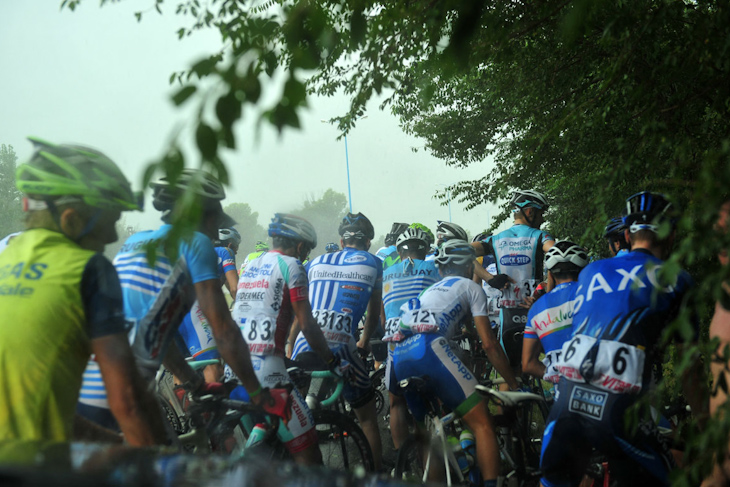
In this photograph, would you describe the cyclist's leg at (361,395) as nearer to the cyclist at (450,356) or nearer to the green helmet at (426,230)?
the cyclist at (450,356)

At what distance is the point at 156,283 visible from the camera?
12.3 ft

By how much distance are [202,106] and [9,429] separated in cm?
146

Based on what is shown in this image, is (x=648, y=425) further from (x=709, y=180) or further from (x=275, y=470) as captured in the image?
(x=275, y=470)

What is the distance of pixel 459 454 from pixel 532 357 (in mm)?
994

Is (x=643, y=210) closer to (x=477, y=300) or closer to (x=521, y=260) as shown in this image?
(x=477, y=300)

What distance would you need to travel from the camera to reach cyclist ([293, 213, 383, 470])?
22.2ft

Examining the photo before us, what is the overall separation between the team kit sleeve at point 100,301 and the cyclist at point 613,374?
2.63m

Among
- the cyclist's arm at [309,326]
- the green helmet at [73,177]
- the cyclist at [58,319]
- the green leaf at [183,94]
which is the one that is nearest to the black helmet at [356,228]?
the cyclist's arm at [309,326]

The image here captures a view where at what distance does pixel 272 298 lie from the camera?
5762 mm

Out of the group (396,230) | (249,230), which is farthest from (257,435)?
(249,230)

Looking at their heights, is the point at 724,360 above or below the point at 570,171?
below

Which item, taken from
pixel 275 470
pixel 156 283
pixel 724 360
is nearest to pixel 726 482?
pixel 724 360

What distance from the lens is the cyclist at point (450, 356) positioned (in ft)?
18.0

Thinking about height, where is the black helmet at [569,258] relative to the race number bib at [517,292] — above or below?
above
